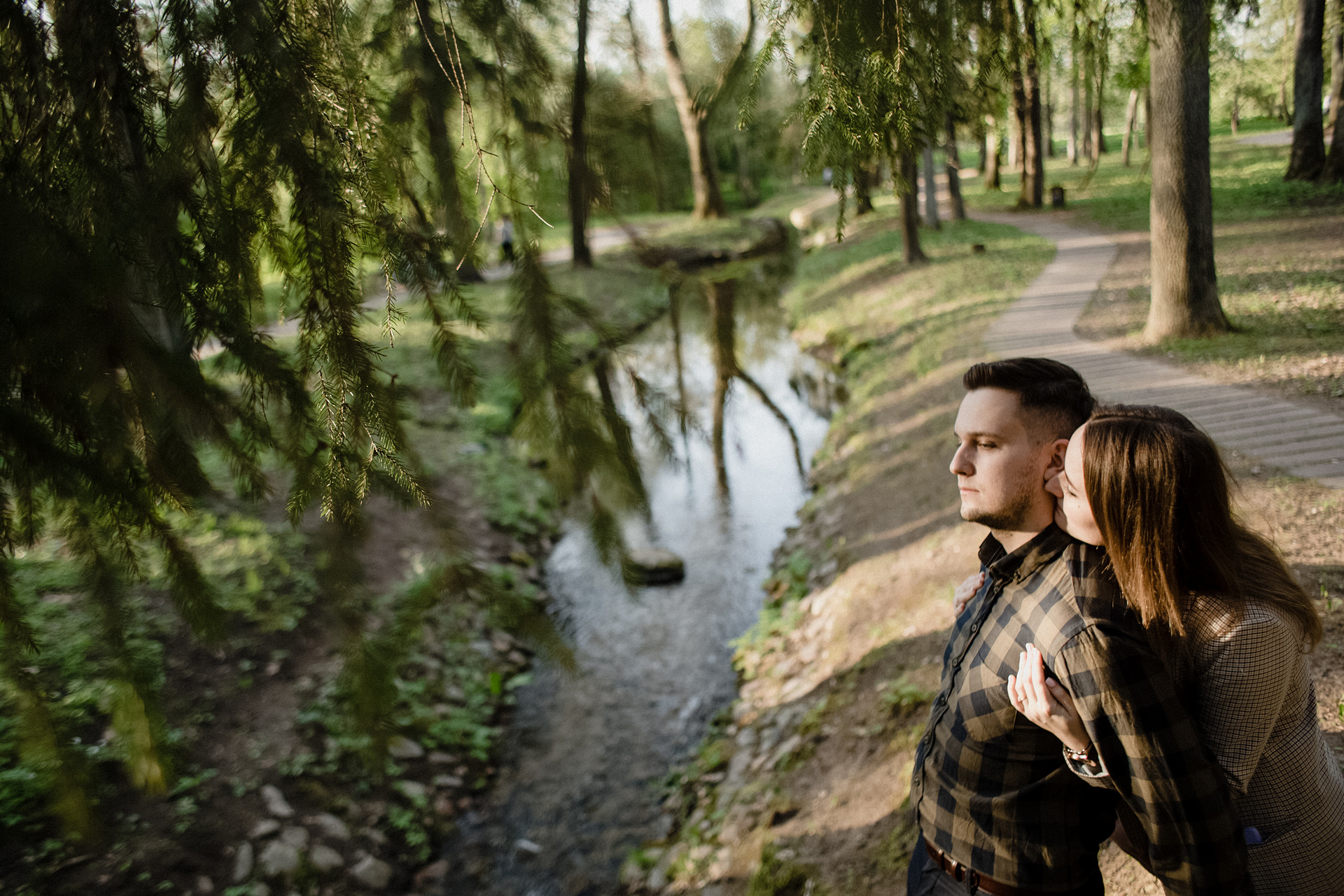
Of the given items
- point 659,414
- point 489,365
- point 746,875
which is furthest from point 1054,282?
point 659,414

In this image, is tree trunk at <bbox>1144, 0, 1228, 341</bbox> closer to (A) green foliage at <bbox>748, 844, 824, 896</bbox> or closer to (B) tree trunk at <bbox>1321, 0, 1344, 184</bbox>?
(A) green foliage at <bbox>748, 844, 824, 896</bbox>

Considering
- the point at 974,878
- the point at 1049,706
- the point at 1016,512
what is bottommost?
the point at 974,878

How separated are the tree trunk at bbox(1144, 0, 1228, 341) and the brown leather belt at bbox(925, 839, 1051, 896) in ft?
23.7

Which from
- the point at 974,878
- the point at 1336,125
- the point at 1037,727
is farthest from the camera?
the point at 1336,125

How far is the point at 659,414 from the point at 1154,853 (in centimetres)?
135

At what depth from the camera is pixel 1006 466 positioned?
175 centimetres

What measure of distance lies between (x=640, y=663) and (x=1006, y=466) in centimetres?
504

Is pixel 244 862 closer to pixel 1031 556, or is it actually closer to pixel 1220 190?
pixel 1031 556

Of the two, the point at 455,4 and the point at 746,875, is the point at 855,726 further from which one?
the point at 455,4

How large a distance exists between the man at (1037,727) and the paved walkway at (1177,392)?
1.78 m

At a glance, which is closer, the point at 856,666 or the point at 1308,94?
the point at 856,666

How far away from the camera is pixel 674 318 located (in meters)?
2.33

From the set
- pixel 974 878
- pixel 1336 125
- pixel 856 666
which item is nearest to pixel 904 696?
pixel 856 666

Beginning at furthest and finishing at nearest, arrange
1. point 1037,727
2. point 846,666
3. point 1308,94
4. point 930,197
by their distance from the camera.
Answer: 1. point 930,197
2. point 1308,94
3. point 846,666
4. point 1037,727
